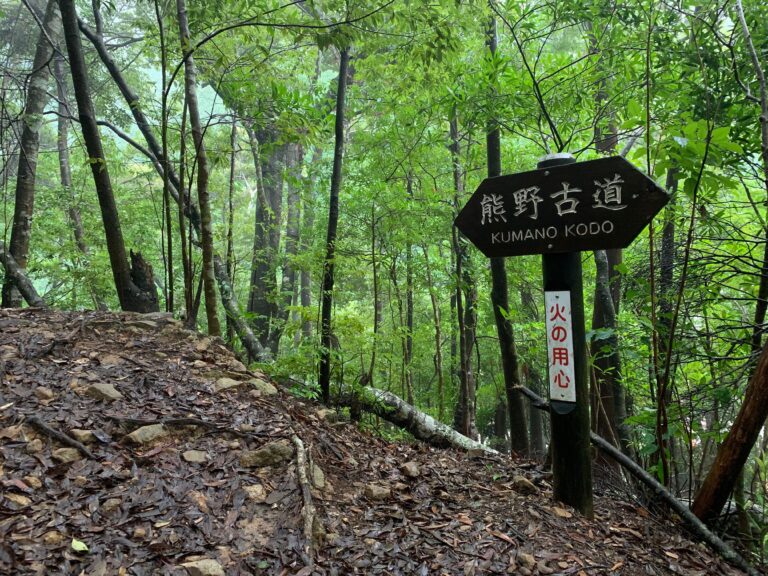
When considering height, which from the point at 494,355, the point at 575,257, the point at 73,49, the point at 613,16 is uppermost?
the point at 73,49

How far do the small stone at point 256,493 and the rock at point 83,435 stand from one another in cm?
97

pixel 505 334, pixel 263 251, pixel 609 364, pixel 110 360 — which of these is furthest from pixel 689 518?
pixel 263 251

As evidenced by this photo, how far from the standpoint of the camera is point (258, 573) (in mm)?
2035

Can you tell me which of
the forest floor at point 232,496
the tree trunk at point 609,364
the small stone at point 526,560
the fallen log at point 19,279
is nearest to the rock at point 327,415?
the forest floor at point 232,496

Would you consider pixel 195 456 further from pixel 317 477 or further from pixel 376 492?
pixel 376 492

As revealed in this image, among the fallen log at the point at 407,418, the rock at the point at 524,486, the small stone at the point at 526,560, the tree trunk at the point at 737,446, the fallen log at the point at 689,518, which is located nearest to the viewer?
the small stone at the point at 526,560

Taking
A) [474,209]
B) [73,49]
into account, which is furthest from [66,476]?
[73,49]

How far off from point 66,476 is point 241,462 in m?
0.90

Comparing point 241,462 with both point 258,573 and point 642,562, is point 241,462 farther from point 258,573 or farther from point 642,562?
point 642,562

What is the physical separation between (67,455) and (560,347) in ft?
9.52

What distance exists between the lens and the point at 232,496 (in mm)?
2498

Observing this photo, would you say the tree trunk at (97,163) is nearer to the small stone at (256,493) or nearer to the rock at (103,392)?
the rock at (103,392)

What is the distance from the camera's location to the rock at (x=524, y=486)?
3227 mm

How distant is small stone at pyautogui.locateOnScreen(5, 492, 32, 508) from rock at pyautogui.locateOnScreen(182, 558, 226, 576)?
841mm
